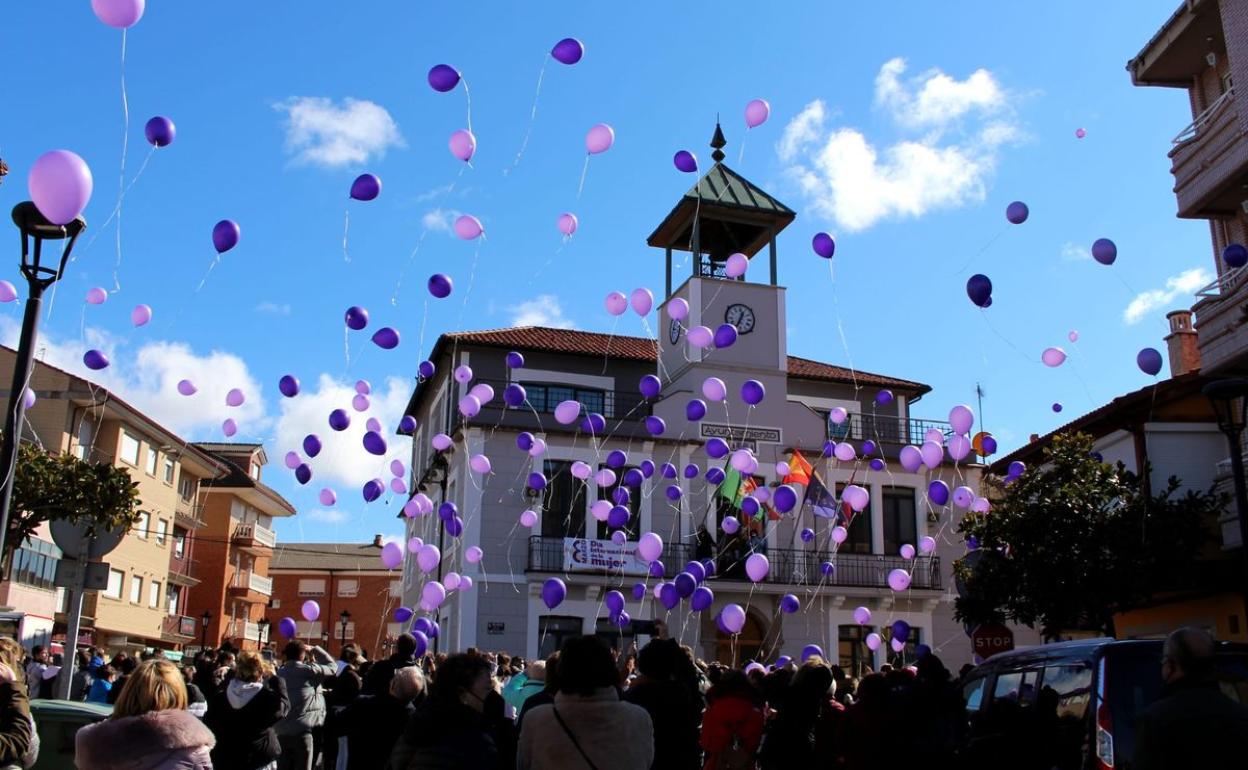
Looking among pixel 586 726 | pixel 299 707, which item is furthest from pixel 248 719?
pixel 586 726

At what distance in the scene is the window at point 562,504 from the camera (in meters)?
26.1

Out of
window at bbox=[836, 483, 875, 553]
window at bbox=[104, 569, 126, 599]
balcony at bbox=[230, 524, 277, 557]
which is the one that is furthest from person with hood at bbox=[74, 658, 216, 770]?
balcony at bbox=[230, 524, 277, 557]

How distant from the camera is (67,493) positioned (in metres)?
16.3

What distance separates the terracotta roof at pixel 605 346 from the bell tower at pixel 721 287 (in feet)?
3.33

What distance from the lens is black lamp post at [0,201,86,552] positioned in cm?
693

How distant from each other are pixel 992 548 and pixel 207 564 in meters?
41.1

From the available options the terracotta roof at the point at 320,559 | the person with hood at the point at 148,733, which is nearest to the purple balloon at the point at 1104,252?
the person with hood at the point at 148,733

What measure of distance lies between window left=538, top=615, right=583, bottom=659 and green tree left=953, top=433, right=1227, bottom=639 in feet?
33.0

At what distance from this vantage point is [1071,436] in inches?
736

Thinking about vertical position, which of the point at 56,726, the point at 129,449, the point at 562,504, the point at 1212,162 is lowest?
the point at 56,726

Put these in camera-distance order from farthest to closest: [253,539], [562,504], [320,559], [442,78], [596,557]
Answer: [320,559]
[253,539]
[562,504]
[596,557]
[442,78]

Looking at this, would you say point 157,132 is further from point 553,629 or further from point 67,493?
point 553,629

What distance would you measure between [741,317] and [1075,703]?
22.7 m

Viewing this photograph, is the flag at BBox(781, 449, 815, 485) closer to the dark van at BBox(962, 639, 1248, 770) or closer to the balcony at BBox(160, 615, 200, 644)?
the dark van at BBox(962, 639, 1248, 770)
